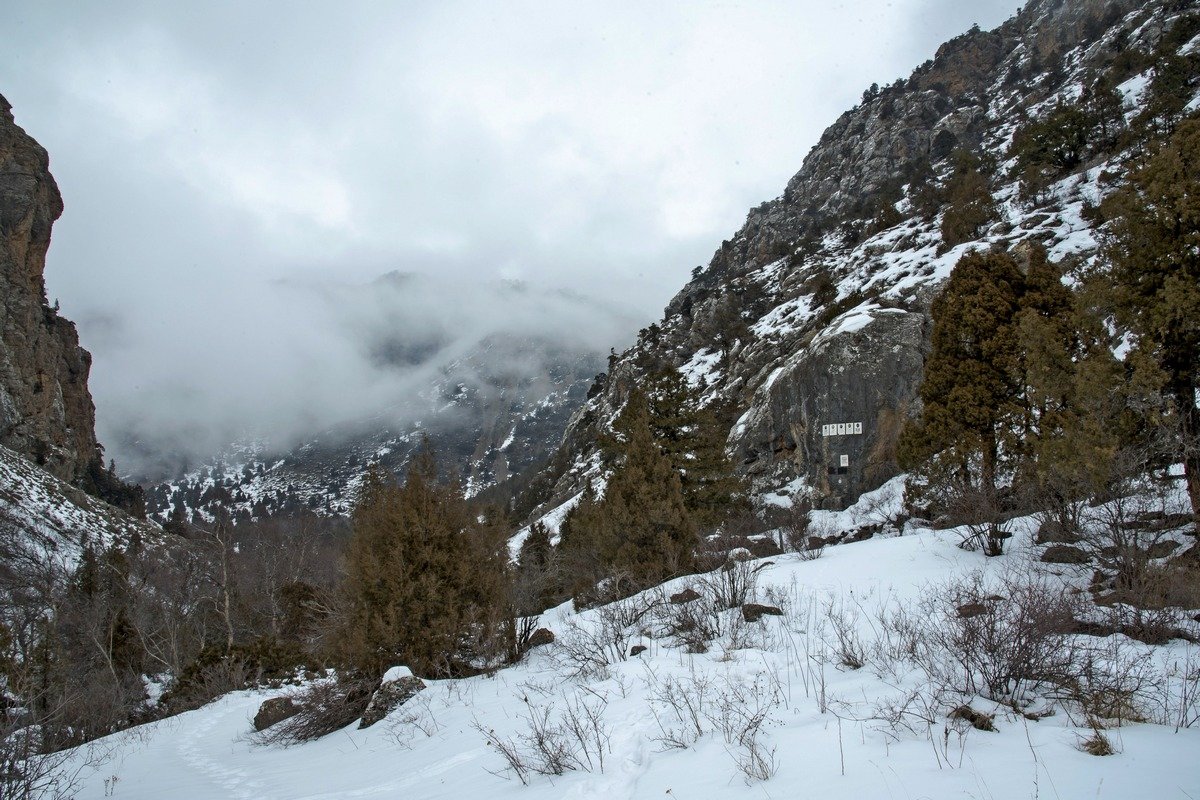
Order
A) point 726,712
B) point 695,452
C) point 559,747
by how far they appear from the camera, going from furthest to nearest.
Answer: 1. point 695,452
2. point 726,712
3. point 559,747

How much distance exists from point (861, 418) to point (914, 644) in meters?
18.8

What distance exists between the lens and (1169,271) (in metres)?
8.69

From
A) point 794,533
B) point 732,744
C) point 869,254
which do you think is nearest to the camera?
Answer: point 732,744

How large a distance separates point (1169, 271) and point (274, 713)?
656 inches

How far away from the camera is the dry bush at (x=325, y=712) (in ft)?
28.9

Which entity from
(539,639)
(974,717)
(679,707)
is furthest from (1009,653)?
(539,639)

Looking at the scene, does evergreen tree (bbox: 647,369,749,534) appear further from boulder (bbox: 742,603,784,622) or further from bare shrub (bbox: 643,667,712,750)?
bare shrub (bbox: 643,667,712,750)

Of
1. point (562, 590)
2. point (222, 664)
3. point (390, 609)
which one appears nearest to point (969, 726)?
point (390, 609)

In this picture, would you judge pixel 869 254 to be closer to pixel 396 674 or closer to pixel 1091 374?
pixel 1091 374

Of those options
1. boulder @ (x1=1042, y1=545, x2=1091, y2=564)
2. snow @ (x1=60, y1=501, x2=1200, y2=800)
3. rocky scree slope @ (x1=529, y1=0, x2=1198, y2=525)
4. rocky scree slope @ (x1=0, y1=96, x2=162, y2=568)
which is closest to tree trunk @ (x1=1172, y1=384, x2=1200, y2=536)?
boulder @ (x1=1042, y1=545, x2=1091, y2=564)

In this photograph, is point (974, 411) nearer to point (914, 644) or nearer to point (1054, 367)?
point (1054, 367)

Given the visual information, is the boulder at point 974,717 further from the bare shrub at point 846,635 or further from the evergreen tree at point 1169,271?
the evergreen tree at point 1169,271

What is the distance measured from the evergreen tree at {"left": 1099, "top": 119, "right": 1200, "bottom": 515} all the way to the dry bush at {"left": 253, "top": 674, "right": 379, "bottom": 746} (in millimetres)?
12809

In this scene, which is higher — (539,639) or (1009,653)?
(1009,653)
